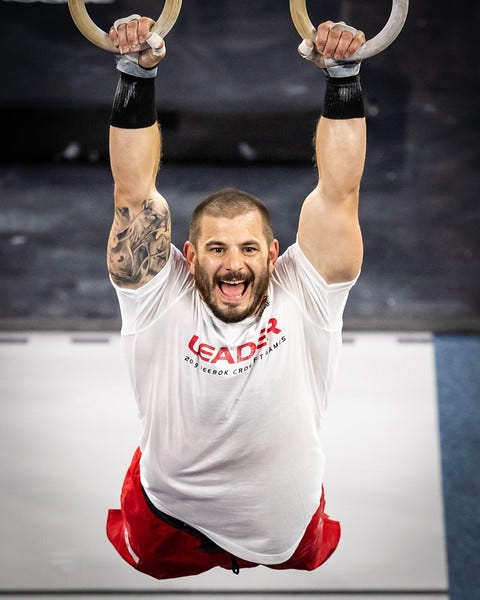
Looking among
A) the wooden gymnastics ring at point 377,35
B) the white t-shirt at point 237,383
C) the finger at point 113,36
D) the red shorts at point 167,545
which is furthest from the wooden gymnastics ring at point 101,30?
the red shorts at point 167,545

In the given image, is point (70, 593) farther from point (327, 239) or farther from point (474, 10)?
point (474, 10)

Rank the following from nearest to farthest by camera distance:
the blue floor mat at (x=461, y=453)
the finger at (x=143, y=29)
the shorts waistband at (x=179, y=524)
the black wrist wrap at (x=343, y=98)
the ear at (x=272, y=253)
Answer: the finger at (x=143, y=29) → the black wrist wrap at (x=343, y=98) → the ear at (x=272, y=253) → the shorts waistband at (x=179, y=524) → the blue floor mat at (x=461, y=453)

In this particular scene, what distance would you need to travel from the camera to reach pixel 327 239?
3070 mm

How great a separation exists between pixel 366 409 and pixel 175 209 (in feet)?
6.12

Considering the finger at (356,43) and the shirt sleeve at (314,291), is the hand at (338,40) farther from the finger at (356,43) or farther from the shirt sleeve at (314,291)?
the shirt sleeve at (314,291)

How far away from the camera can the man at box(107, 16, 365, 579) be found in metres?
2.96

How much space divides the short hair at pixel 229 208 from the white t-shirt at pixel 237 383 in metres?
0.17

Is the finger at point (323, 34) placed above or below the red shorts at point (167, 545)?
above

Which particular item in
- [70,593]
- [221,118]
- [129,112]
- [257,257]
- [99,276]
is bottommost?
[70,593]

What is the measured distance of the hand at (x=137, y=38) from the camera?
111 inches

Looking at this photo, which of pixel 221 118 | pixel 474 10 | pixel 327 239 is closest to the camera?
pixel 327 239

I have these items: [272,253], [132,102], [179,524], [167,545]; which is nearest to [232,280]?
[272,253]

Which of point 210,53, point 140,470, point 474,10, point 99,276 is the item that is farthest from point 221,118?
point 140,470

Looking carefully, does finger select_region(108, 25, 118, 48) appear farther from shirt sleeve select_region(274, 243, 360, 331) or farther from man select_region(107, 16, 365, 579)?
shirt sleeve select_region(274, 243, 360, 331)
